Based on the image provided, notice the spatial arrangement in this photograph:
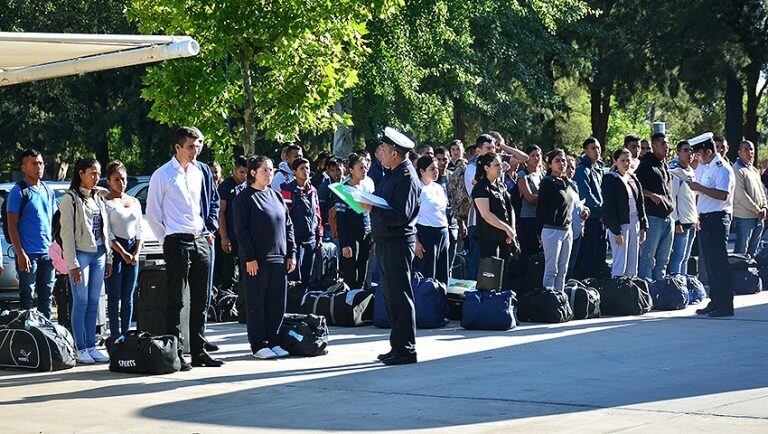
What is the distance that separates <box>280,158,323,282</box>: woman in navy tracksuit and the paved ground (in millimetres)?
2871

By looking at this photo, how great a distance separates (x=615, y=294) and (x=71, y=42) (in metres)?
8.51

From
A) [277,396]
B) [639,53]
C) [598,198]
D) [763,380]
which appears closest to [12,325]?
[277,396]

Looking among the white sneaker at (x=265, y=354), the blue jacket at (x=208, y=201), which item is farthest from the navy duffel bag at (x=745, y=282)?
the blue jacket at (x=208, y=201)

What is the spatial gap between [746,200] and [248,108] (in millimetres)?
7595

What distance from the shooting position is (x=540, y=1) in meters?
34.3

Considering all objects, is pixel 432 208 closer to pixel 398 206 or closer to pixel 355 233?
pixel 355 233

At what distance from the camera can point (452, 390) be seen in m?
9.70

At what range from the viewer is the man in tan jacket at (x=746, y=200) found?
18.5 meters

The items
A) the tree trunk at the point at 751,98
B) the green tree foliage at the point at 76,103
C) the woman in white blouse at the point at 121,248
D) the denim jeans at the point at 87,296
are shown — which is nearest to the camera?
the denim jeans at the point at 87,296

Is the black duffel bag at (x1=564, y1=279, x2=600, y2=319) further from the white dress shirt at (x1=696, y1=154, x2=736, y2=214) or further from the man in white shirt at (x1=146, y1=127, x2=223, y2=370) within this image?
the man in white shirt at (x1=146, y1=127, x2=223, y2=370)

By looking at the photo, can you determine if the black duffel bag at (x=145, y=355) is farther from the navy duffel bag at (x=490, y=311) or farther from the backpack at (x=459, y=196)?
the backpack at (x=459, y=196)

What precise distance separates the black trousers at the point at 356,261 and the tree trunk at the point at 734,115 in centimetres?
2393

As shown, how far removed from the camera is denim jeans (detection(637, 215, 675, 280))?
53.3 feet

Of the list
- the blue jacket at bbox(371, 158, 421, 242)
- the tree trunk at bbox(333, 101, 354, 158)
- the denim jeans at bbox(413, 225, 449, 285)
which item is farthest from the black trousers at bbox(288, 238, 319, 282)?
the tree trunk at bbox(333, 101, 354, 158)
